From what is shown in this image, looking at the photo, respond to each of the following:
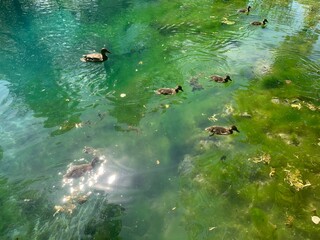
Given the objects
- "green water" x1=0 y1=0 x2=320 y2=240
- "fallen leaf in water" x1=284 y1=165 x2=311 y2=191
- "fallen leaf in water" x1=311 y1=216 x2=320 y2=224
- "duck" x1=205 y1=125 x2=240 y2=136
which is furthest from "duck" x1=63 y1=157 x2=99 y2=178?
"fallen leaf in water" x1=311 y1=216 x2=320 y2=224

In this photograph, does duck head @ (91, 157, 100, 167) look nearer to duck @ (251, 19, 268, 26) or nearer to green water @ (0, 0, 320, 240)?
green water @ (0, 0, 320, 240)

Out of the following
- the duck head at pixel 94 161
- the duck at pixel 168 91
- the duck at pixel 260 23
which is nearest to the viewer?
the duck head at pixel 94 161

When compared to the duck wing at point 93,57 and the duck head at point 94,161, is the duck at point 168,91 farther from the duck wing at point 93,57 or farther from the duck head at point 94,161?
the duck head at point 94,161

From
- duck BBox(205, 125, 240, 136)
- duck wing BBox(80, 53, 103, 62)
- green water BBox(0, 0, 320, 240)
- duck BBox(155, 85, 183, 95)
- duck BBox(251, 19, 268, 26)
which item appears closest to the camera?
green water BBox(0, 0, 320, 240)

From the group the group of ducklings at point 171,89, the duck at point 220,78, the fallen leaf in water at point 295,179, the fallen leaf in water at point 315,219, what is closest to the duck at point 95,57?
the group of ducklings at point 171,89

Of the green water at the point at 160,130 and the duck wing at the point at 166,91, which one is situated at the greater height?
the duck wing at the point at 166,91

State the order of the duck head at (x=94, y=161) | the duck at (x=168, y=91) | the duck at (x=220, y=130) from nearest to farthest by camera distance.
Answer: the duck head at (x=94, y=161) < the duck at (x=220, y=130) < the duck at (x=168, y=91)

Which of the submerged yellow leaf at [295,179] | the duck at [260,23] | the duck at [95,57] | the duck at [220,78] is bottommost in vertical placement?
the submerged yellow leaf at [295,179]

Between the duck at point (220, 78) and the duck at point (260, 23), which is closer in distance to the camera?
the duck at point (220, 78)

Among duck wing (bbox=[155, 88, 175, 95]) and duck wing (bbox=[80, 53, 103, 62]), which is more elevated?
duck wing (bbox=[80, 53, 103, 62])

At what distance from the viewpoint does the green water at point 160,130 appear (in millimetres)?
8500

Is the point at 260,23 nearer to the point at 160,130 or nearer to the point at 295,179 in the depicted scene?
the point at 160,130

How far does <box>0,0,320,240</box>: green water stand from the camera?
850 cm

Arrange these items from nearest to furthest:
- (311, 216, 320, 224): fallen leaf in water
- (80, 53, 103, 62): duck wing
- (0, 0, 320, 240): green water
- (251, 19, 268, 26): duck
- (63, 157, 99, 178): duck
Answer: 1. (311, 216, 320, 224): fallen leaf in water
2. (0, 0, 320, 240): green water
3. (63, 157, 99, 178): duck
4. (80, 53, 103, 62): duck wing
5. (251, 19, 268, 26): duck
